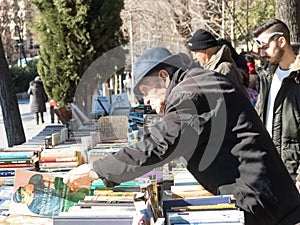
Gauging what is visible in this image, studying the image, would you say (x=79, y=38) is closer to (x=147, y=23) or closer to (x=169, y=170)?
(x=169, y=170)

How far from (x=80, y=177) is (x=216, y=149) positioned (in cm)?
62

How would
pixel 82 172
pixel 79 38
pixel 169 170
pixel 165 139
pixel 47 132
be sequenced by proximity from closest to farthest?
pixel 165 139 < pixel 82 172 < pixel 169 170 < pixel 47 132 < pixel 79 38

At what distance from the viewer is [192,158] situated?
239 centimetres

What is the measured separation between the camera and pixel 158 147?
219 centimetres

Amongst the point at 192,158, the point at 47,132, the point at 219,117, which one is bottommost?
the point at 47,132

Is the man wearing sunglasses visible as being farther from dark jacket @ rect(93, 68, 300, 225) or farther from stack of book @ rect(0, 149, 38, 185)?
stack of book @ rect(0, 149, 38, 185)

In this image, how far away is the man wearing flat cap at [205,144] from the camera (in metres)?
2.22

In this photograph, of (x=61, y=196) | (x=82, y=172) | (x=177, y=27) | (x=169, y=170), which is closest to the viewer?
(x=82, y=172)

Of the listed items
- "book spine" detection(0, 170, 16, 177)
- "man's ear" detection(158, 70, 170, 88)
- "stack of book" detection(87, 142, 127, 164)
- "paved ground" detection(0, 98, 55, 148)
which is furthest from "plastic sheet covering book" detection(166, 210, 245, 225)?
"paved ground" detection(0, 98, 55, 148)

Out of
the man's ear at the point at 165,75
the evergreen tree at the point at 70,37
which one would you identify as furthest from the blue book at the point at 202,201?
the evergreen tree at the point at 70,37

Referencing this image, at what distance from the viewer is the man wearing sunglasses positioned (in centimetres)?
359

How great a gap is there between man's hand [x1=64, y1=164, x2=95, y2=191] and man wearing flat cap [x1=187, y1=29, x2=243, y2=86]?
247 centimetres

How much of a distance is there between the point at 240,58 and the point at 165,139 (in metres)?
4.17

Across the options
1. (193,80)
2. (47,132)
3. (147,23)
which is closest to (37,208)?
(193,80)
